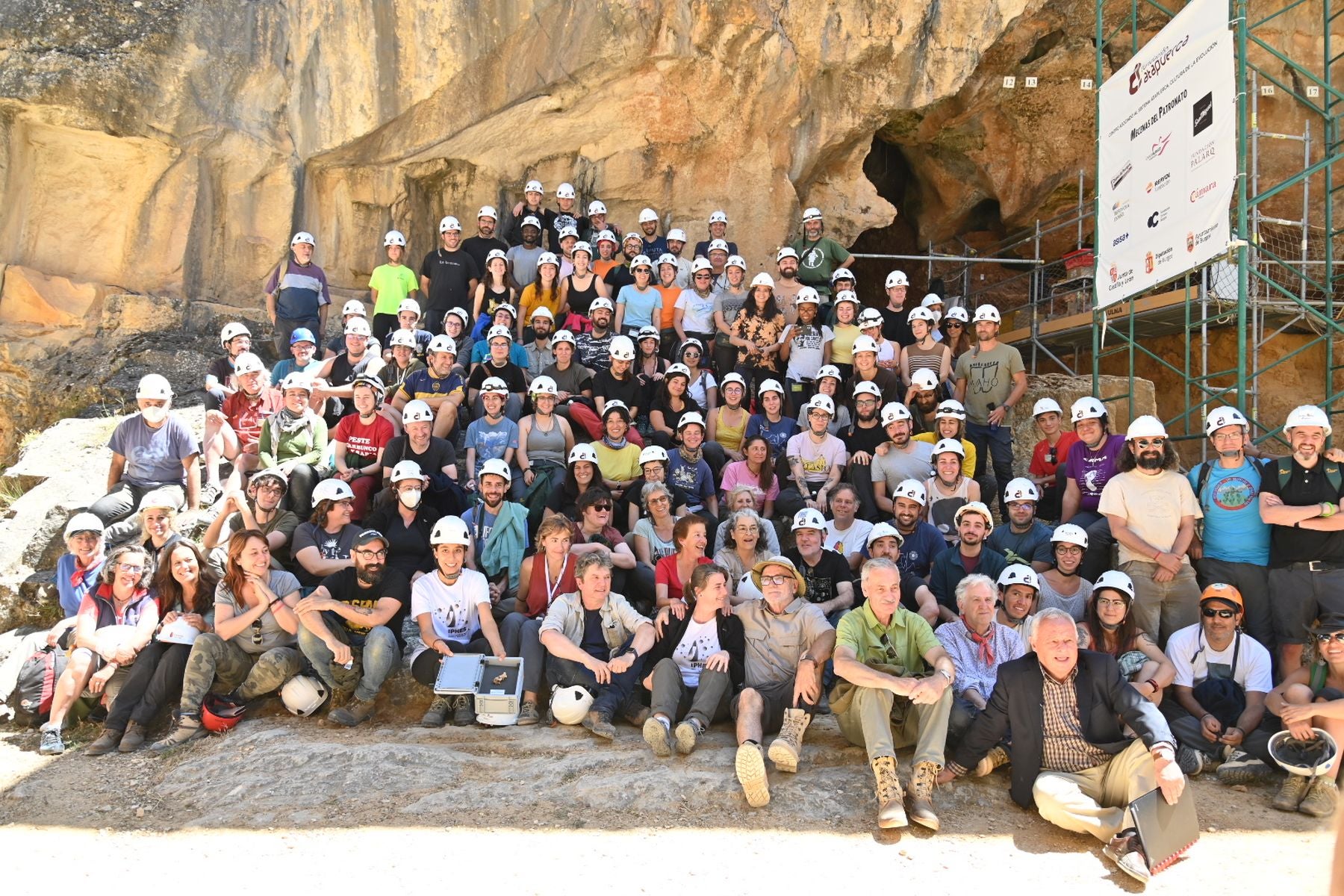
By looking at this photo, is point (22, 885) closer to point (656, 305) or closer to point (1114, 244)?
point (656, 305)

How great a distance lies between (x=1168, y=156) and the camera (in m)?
9.23

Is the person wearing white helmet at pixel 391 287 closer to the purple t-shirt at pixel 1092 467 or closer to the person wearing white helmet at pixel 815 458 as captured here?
the person wearing white helmet at pixel 815 458

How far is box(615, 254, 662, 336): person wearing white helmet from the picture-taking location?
33.5ft

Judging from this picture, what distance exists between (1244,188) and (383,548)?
7.32 metres

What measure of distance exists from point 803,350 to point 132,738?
20.7 ft

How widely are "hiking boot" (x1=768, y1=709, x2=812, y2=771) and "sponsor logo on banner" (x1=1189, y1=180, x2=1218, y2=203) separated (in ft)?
19.9

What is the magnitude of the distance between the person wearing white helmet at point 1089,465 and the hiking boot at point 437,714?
178 inches

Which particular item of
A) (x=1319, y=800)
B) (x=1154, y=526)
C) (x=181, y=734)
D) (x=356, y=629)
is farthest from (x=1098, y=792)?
(x=181, y=734)

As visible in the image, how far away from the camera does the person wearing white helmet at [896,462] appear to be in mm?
7977

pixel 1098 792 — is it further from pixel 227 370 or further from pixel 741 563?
pixel 227 370

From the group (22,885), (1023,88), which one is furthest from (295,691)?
(1023,88)

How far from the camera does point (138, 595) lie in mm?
6434

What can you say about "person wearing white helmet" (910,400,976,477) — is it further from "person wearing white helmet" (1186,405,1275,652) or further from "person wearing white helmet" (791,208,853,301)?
"person wearing white helmet" (791,208,853,301)

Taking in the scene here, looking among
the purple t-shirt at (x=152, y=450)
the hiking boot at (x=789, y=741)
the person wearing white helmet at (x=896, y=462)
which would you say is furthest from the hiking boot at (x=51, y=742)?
the person wearing white helmet at (x=896, y=462)
